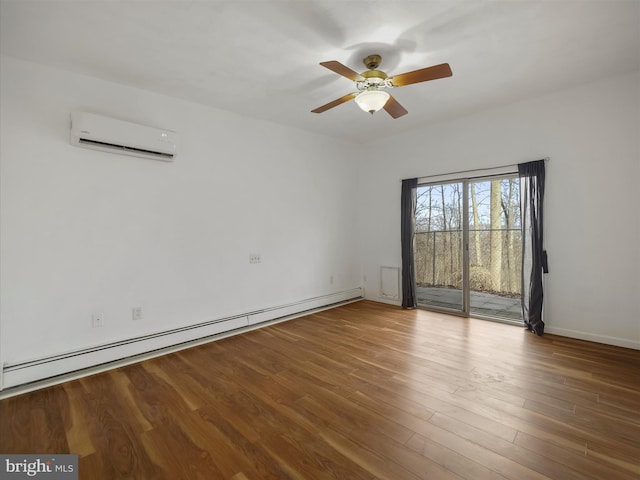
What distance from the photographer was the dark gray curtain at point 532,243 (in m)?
3.56

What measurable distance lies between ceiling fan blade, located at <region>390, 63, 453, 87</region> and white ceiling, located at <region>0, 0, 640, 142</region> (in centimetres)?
30

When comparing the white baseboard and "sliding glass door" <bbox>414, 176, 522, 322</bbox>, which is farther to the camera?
"sliding glass door" <bbox>414, 176, 522, 322</bbox>

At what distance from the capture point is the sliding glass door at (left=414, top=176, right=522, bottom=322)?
409cm

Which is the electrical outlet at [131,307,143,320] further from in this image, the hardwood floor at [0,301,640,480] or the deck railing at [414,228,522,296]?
the deck railing at [414,228,522,296]

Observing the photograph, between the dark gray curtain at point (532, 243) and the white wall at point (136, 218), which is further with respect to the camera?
the dark gray curtain at point (532, 243)

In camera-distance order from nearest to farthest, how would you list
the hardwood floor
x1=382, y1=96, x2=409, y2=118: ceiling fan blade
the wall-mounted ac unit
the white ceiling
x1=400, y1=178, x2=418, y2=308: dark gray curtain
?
the hardwood floor, the white ceiling, the wall-mounted ac unit, x1=382, y1=96, x2=409, y2=118: ceiling fan blade, x1=400, y1=178, x2=418, y2=308: dark gray curtain

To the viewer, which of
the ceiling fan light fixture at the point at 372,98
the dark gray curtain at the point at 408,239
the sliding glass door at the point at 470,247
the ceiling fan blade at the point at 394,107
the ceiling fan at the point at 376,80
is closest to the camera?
the ceiling fan at the point at 376,80

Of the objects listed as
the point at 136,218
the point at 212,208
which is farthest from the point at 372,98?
the point at 136,218

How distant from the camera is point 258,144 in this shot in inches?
160

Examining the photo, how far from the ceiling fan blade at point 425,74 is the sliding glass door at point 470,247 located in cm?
237

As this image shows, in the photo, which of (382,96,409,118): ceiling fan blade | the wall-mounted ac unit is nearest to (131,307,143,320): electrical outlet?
the wall-mounted ac unit

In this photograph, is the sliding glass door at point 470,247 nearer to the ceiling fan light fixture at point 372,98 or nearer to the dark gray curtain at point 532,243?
the dark gray curtain at point 532,243

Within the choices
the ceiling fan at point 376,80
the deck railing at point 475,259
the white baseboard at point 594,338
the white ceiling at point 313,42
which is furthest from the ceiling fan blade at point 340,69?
the white baseboard at point 594,338

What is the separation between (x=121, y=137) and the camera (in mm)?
2840
